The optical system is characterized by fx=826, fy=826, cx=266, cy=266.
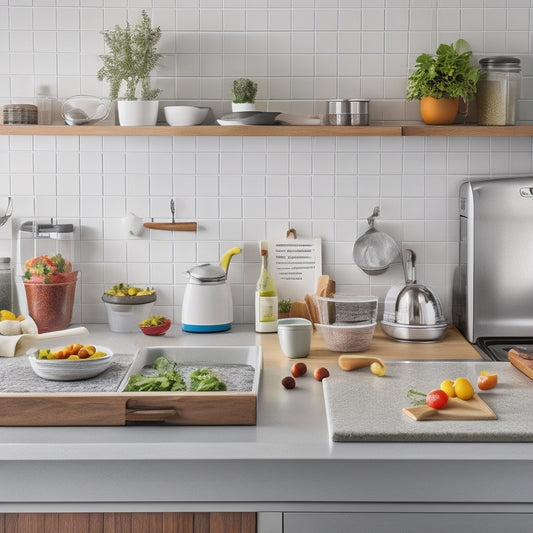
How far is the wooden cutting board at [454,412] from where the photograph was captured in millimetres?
1758

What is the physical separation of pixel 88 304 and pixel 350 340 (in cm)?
94

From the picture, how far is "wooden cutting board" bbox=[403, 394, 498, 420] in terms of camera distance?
1758 mm

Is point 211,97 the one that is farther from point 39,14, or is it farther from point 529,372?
point 529,372

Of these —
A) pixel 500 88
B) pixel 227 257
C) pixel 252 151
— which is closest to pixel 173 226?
pixel 227 257

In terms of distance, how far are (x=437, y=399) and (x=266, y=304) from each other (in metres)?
0.92

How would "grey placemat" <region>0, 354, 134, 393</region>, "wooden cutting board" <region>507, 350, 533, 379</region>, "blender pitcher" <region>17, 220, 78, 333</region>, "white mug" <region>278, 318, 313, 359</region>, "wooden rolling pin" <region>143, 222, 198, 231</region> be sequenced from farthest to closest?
"wooden rolling pin" <region>143, 222, 198, 231</region>
"blender pitcher" <region>17, 220, 78, 333</region>
"white mug" <region>278, 318, 313, 359</region>
"wooden cutting board" <region>507, 350, 533, 379</region>
"grey placemat" <region>0, 354, 134, 393</region>

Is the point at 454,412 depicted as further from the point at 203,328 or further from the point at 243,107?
the point at 243,107

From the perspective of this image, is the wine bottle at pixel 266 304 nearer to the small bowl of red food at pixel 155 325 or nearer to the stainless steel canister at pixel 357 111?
the small bowl of red food at pixel 155 325

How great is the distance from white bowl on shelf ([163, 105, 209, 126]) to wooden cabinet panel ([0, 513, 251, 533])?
129cm

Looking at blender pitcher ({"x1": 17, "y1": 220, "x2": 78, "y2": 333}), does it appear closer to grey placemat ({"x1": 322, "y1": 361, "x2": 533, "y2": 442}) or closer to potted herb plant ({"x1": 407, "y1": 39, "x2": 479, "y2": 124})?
grey placemat ({"x1": 322, "y1": 361, "x2": 533, "y2": 442})

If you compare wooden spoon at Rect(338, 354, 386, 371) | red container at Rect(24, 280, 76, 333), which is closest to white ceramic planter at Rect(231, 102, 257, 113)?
red container at Rect(24, 280, 76, 333)

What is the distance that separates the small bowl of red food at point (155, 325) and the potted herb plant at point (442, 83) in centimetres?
104

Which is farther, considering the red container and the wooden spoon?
the red container

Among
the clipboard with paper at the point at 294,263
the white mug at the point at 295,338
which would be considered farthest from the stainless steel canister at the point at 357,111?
the white mug at the point at 295,338
